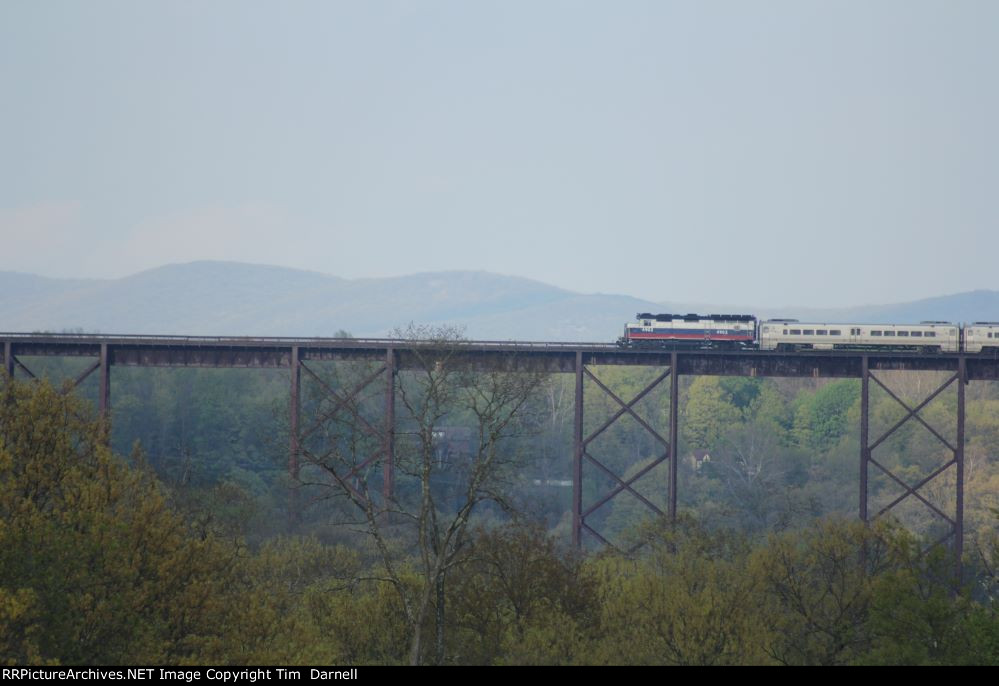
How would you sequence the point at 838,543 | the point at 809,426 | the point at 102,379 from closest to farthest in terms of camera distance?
the point at 838,543 → the point at 102,379 → the point at 809,426

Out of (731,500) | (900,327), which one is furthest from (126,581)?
(731,500)

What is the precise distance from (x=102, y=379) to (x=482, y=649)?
25.1m

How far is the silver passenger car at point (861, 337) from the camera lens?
5141 cm

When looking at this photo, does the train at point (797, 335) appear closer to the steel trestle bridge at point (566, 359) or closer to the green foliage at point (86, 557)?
the steel trestle bridge at point (566, 359)

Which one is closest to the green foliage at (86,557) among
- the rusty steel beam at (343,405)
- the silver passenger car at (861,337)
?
the rusty steel beam at (343,405)

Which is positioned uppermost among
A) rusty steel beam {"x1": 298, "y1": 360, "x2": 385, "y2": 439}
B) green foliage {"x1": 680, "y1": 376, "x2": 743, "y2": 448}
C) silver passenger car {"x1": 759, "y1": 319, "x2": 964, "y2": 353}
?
silver passenger car {"x1": 759, "y1": 319, "x2": 964, "y2": 353}

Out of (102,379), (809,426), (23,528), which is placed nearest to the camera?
(23,528)

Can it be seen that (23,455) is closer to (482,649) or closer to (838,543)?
(482,649)

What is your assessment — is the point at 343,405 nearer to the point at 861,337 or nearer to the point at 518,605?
the point at 518,605

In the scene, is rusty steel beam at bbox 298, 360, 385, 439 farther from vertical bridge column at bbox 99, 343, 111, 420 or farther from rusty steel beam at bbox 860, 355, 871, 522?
rusty steel beam at bbox 860, 355, 871, 522

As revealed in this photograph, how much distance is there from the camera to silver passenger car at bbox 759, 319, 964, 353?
51.4m

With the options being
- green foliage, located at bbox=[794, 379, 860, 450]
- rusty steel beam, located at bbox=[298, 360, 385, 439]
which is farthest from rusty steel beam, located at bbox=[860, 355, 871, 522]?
green foliage, located at bbox=[794, 379, 860, 450]

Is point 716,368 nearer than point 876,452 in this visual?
Yes

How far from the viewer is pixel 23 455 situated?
27406 mm
